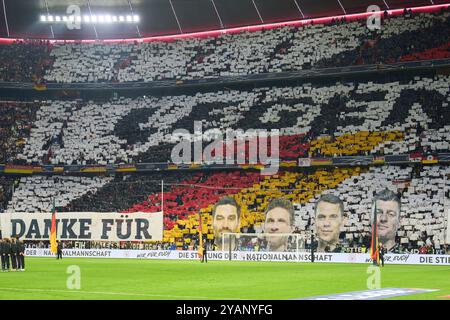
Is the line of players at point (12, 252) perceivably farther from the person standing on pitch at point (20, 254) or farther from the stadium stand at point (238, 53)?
the stadium stand at point (238, 53)

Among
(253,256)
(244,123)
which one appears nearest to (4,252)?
(253,256)

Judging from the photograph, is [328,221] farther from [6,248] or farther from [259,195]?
[6,248]

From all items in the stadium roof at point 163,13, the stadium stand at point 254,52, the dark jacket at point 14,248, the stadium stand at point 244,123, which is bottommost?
the dark jacket at point 14,248

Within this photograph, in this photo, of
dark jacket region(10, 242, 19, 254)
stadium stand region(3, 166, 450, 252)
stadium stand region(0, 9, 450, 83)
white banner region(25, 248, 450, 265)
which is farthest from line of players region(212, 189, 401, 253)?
dark jacket region(10, 242, 19, 254)

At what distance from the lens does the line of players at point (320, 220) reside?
2287 inches

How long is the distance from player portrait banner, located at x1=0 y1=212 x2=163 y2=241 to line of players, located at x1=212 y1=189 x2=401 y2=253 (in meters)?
5.64

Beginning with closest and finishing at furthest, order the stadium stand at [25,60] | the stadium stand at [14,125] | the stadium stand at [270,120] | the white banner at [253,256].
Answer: the white banner at [253,256], the stadium stand at [270,120], the stadium stand at [14,125], the stadium stand at [25,60]

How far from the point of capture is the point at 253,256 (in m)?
57.2

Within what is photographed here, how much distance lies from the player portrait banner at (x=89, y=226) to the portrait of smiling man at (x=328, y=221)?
465 inches

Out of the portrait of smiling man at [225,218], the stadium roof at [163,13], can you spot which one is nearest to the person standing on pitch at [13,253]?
the portrait of smiling man at [225,218]

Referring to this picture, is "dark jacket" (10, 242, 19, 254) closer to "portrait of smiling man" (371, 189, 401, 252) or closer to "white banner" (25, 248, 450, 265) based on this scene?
"white banner" (25, 248, 450, 265)

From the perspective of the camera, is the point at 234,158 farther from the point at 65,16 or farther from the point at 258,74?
the point at 65,16

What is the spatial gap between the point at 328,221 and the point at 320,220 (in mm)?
639

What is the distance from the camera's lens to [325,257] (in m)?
54.8
